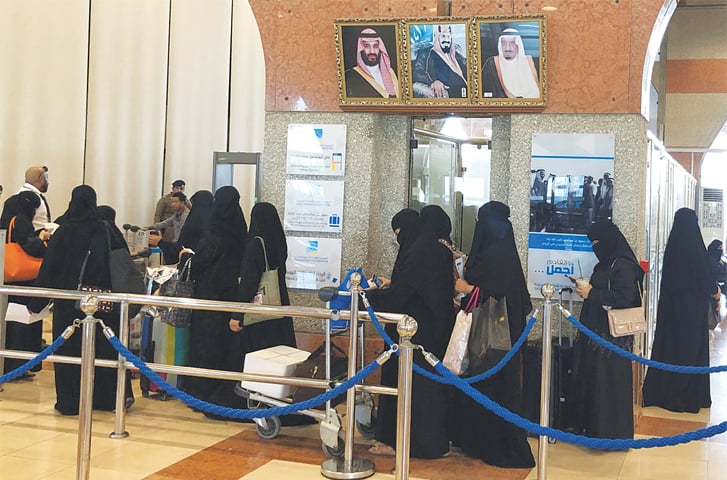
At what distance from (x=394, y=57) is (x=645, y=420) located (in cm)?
337

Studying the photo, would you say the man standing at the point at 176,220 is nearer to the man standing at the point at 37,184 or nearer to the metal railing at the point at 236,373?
the man standing at the point at 37,184

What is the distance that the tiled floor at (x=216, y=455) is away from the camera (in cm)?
484

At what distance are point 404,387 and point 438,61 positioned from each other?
10.6 feet

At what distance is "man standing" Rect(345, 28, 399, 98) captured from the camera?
635cm

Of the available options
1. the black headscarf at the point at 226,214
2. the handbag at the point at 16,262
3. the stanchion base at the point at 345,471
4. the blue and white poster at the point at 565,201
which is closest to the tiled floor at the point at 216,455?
the stanchion base at the point at 345,471

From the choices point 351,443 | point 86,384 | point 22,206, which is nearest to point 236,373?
point 351,443

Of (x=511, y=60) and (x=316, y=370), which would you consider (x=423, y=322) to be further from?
(x=511, y=60)

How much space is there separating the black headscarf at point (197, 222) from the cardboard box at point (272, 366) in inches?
78.3

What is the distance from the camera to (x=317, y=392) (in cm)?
530

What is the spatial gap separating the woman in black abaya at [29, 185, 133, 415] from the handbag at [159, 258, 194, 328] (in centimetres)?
43

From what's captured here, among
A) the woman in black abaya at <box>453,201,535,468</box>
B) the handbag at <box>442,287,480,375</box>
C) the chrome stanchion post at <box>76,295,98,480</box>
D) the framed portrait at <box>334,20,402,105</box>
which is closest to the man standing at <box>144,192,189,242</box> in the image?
the framed portrait at <box>334,20,402,105</box>

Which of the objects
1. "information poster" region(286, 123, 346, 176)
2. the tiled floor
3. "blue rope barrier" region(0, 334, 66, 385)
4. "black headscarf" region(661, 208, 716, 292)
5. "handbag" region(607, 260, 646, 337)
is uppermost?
"information poster" region(286, 123, 346, 176)

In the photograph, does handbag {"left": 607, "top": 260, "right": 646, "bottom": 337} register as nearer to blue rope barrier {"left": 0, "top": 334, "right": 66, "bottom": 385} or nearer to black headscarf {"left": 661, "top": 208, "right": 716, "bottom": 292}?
black headscarf {"left": 661, "top": 208, "right": 716, "bottom": 292}

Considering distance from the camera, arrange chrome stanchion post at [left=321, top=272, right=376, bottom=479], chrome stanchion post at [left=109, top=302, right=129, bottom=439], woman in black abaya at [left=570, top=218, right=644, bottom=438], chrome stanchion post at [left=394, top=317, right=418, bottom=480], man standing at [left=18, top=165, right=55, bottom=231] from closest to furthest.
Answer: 1. chrome stanchion post at [left=394, top=317, right=418, bottom=480]
2. chrome stanchion post at [left=321, top=272, right=376, bottom=479]
3. chrome stanchion post at [left=109, top=302, right=129, bottom=439]
4. woman in black abaya at [left=570, top=218, right=644, bottom=438]
5. man standing at [left=18, top=165, right=55, bottom=231]
